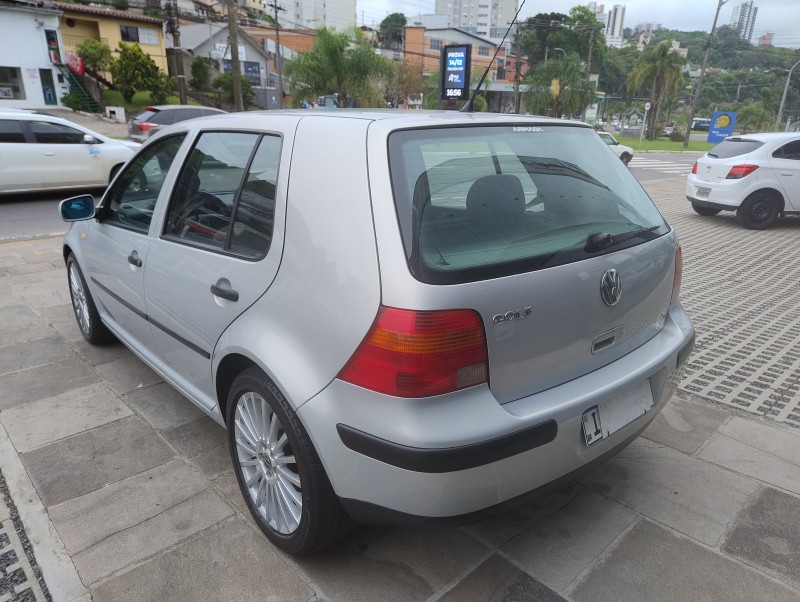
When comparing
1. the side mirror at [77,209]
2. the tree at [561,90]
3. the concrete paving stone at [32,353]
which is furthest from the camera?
the tree at [561,90]

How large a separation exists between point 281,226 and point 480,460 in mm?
1089

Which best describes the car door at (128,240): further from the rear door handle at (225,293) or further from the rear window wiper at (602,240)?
the rear window wiper at (602,240)

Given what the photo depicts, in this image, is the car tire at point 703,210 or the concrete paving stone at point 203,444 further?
the car tire at point 703,210

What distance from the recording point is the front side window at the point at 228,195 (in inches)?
91.0

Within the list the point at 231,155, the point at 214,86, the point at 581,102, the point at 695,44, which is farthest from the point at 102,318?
the point at 695,44

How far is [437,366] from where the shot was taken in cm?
177

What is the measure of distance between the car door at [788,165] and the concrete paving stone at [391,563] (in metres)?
9.77

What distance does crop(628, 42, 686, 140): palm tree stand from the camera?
162ft

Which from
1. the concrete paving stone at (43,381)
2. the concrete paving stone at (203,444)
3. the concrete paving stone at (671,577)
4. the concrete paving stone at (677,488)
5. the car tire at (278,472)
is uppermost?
the car tire at (278,472)

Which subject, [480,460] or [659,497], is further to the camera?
[659,497]

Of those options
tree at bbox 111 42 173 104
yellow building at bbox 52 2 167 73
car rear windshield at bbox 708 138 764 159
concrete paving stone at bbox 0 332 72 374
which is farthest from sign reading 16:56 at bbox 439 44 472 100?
yellow building at bbox 52 2 167 73

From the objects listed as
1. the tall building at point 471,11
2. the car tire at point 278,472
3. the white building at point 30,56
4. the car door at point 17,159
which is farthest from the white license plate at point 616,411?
the tall building at point 471,11

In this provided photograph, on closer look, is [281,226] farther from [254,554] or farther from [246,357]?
[254,554]

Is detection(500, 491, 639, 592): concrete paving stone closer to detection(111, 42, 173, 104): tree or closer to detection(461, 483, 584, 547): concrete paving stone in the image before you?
detection(461, 483, 584, 547): concrete paving stone
